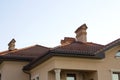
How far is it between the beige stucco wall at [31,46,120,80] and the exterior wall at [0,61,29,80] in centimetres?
379

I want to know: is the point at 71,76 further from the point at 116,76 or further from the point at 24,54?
the point at 24,54

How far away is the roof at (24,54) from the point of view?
2577 cm

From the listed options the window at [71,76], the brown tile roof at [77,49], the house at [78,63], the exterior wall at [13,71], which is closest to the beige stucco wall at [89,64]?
the house at [78,63]

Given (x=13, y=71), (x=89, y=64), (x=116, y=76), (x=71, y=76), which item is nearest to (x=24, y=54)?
(x=13, y=71)

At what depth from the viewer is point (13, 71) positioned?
26.0 m

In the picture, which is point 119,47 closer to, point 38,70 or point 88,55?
point 88,55

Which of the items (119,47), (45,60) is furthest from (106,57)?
(45,60)

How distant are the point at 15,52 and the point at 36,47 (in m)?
3.37

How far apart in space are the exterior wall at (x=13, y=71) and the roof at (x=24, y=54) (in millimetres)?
443

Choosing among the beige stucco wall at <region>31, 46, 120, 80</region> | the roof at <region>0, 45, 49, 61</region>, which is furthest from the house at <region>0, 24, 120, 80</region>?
the roof at <region>0, 45, 49, 61</region>

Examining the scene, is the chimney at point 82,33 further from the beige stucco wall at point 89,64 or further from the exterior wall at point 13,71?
the exterior wall at point 13,71

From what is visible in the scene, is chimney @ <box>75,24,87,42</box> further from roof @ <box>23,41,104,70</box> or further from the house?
roof @ <box>23,41,104,70</box>

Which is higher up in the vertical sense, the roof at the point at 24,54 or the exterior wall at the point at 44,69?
the roof at the point at 24,54

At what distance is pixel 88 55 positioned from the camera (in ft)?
69.2
